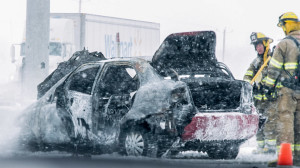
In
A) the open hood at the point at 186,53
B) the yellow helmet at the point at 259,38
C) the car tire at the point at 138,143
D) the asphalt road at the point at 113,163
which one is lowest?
the asphalt road at the point at 113,163

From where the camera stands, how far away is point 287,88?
332 inches

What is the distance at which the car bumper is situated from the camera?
25.0 feet

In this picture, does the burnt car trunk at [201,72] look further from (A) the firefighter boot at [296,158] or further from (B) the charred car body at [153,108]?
(A) the firefighter boot at [296,158]

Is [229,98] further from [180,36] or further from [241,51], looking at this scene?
[241,51]

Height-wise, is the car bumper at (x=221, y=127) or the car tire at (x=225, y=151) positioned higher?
the car bumper at (x=221, y=127)

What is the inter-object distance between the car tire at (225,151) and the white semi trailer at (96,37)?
14.7 meters

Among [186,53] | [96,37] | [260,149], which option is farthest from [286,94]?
[96,37]

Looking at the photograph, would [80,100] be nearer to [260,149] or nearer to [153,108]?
[153,108]

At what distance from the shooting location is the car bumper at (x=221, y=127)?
7621mm

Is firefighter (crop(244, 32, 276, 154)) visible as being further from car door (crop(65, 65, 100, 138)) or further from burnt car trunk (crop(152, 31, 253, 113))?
car door (crop(65, 65, 100, 138))

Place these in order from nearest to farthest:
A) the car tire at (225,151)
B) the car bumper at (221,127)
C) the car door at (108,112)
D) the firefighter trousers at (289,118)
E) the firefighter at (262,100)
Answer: the car bumper at (221,127)
the firefighter trousers at (289,118)
the car door at (108,112)
the car tire at (225,151)
the firefighter at (262,100)

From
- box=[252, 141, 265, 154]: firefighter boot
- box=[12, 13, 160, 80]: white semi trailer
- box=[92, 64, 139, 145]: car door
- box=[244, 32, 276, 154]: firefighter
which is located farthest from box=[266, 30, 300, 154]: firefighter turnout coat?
box=[12, 13, 160, 80]: white semi trailer

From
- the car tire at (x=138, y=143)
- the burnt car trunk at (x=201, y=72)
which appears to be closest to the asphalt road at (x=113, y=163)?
the car tire at (x=138, y=143)

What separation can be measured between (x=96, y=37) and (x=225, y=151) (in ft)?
61.3
